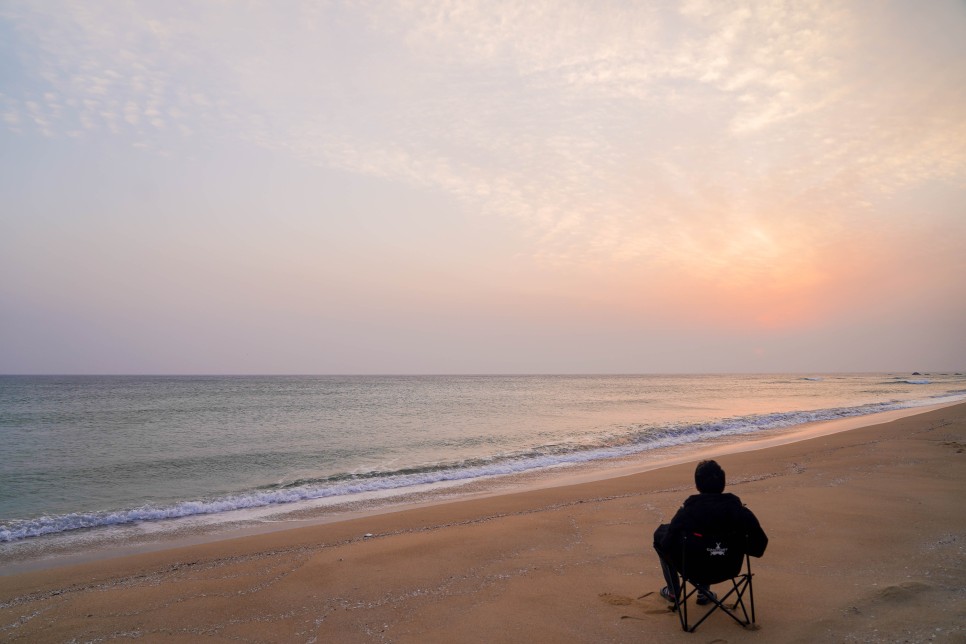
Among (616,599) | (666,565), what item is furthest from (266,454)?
(666,565)

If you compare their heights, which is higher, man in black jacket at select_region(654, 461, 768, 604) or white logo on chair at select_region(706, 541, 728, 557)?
man in black jacket at select_region(654, 461, 768, 604)

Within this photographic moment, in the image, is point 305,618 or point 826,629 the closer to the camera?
point 826,629

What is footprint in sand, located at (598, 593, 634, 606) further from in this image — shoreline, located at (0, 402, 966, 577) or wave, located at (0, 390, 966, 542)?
wave, located at (0, 390, 966, 542)

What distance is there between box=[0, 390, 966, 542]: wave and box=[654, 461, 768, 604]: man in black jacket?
10.8 meters

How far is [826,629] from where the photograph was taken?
14.6 feet

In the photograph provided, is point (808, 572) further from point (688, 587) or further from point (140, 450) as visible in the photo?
point (140, 450)

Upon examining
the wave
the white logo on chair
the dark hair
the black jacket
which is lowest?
the wave

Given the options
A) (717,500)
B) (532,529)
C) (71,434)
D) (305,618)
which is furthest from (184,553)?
(71,434)

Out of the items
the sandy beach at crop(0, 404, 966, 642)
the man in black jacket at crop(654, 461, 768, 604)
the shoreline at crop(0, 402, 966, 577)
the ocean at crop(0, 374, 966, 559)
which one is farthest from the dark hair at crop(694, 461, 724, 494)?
the ocean at crop(0, 374, 966, 559)

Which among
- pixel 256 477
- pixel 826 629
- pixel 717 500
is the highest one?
pixel 717 500

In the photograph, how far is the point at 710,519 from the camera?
4328 millimetres

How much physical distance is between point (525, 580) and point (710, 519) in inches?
102

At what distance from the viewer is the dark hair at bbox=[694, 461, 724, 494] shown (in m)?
4.47

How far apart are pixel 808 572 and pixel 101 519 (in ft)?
42.1
